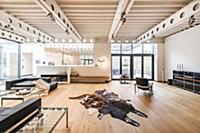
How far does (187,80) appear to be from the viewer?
1070 cm

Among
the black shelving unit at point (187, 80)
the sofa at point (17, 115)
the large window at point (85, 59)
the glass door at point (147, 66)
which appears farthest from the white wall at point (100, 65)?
the sofa at point (17, 115)

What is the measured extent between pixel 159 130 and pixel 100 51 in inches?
444

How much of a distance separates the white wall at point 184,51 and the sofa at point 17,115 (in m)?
8.77

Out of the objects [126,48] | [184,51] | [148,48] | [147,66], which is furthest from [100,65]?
[184,51]

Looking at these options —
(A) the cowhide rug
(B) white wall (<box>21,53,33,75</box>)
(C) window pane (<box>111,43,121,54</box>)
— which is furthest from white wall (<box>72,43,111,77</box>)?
(A) the cowhide rug

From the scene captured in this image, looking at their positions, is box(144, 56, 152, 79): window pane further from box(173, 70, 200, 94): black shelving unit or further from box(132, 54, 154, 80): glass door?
box(173, 70, 200, 94): black shelving unit

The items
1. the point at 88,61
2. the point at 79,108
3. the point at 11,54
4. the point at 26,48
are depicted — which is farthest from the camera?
the point at 88,61

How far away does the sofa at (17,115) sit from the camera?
2617 mm

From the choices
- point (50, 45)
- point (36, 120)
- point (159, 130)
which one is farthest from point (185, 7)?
point (50, 45)

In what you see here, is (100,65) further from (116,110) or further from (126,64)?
(116,110)

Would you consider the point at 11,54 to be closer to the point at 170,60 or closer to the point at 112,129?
the point at 170,60

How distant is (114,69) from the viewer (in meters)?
16.6

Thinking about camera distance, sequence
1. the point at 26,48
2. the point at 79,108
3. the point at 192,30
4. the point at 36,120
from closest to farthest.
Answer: the point at 36,120, the point at 79,108, the point at 192,30, the point at 26,48

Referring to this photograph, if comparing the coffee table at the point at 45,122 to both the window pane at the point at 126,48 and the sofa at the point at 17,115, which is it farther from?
the window pane at the point at 126,48
